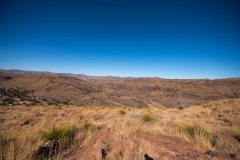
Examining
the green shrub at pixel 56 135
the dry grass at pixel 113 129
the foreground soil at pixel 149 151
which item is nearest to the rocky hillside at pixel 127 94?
the dry grass at pixel 113 129

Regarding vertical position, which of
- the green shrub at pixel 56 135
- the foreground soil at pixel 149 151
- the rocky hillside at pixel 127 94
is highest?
the foreground soil at pixel 149 151

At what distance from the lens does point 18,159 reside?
2.17 m

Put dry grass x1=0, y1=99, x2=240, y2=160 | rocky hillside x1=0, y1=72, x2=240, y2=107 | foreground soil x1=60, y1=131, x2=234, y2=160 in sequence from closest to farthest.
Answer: foreground soil x1=60, y1=131, x2=234, y2=160 → dry grass x1=0, y1=99, x2=240, y2=160 → rocky hillside x1=0, y1=72, x2=240, y2=107

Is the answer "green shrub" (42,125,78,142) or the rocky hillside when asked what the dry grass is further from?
the rocky hillside

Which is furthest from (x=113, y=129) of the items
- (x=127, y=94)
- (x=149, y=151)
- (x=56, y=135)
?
(x=127, y=94)

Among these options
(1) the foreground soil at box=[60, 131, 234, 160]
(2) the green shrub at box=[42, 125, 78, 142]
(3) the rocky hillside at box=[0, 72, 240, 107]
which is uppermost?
(1) the foreground soil at box=[60, 131, 234, 160]

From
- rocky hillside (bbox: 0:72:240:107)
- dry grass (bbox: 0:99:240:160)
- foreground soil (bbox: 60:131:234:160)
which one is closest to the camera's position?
foreground soil (bbox: 60:131:234:160)

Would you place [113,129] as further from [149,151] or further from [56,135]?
[149,151]

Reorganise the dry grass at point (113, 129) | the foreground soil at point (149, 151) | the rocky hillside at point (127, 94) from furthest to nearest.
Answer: the rocky hillside at point (127, 94) < the dry grass at point (113, 129) < the foreground soil at point (149, 151)

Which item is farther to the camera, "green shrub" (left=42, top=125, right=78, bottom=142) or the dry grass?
"green shrub" (left=42, top=125, right=78, bottom=142)

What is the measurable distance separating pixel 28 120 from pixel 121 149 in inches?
305

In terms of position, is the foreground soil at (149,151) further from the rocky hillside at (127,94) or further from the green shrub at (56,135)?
the rocky hillside at (127,94)

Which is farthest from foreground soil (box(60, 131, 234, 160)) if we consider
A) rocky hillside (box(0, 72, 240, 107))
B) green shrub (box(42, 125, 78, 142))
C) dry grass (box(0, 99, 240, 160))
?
rocky hillside (box(0, 72, 240, 107))

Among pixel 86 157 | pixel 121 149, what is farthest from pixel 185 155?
pixel 86 157
